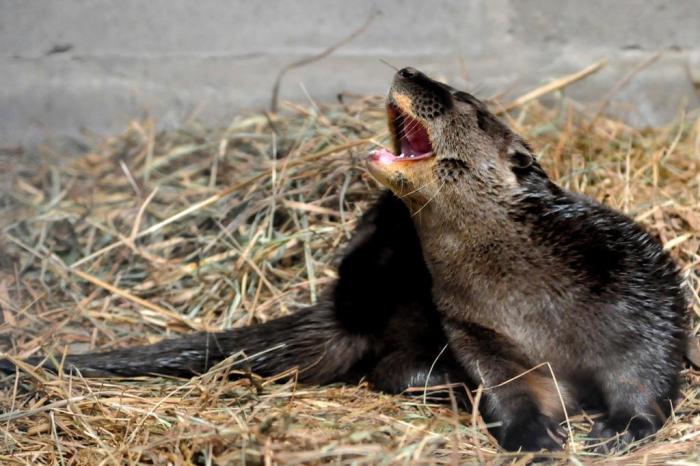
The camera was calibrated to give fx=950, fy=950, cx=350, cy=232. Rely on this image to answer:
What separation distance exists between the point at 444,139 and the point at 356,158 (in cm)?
82

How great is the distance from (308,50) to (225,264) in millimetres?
1260

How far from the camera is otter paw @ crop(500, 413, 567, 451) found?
227cm

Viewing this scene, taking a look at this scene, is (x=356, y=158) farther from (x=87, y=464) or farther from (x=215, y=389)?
(x=87, y=464)

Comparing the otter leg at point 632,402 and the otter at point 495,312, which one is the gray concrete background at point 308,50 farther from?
the otter leg at point 632,402

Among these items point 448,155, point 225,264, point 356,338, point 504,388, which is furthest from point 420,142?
point 225,264

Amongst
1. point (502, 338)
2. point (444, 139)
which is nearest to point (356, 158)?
point (444, 139)

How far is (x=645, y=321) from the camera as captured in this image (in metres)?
2.53

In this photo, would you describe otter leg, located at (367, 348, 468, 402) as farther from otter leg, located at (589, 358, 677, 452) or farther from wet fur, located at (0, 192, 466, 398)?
otter leg, located at (589, 358, 677, 452)

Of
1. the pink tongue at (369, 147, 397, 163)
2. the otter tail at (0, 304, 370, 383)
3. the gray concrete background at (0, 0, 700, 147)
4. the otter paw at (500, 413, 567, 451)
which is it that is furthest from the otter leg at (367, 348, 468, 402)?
the gray concrete background at (0, 0, 700, 147)

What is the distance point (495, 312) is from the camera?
103 inches

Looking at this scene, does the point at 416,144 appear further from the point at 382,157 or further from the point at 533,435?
the point at 533,435

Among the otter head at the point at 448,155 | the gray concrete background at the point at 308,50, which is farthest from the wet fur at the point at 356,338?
the gray concrete background at the point at 308,50

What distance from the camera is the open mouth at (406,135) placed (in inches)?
107

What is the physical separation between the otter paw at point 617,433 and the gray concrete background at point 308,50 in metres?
2.00
